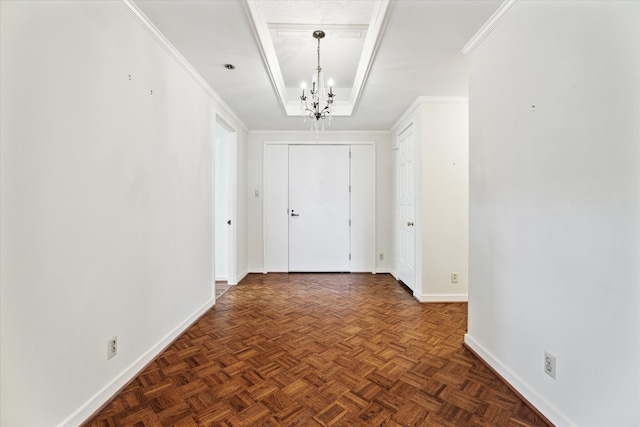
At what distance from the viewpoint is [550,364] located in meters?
1.32

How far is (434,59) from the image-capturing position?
226cm

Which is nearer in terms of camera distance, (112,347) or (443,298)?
(112,347)

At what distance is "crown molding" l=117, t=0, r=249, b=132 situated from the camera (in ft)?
5.37

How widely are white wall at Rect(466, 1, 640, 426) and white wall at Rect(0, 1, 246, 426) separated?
2.31 metres

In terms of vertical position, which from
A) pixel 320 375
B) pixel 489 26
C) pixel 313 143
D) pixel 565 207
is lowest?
pixel 320 375

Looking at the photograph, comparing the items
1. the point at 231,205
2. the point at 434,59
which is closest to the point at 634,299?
the point at 434,59

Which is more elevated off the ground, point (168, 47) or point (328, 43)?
point (328, 43)

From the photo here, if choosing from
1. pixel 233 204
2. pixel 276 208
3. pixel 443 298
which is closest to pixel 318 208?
pixel 276 208

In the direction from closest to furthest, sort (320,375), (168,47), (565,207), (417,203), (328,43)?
(565,207)
(320,375)
(168,47)
(328,43)
(417,203)

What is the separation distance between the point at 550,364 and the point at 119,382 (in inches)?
91.6

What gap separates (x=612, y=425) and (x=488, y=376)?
726mm

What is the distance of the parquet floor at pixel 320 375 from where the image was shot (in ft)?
4.54

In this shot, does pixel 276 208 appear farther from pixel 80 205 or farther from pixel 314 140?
pixel 80 205

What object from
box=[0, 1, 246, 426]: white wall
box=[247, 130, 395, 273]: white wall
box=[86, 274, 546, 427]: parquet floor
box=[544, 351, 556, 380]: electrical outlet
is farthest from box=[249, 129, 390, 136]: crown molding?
box=[544, 351, 556, 380]: electrical outlet
